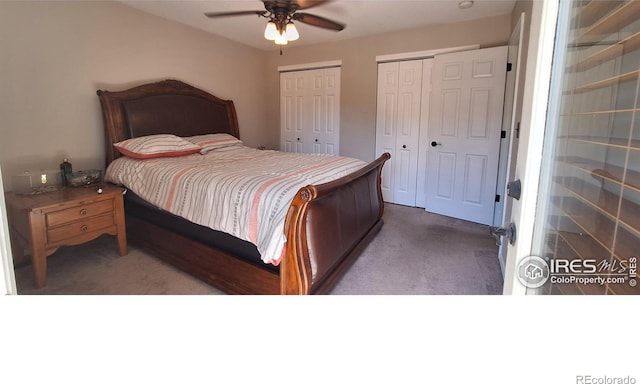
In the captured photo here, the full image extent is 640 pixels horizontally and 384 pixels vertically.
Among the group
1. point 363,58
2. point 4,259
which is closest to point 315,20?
point 363,58

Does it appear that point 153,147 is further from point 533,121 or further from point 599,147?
point 599,147

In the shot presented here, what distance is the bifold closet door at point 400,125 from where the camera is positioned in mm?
4062

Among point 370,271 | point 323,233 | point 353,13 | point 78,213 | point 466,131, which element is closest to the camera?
point 323,233

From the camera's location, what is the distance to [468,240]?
3123 mm

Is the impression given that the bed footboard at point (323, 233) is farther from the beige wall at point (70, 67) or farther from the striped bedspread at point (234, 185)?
the beige wall at point (70, 67)

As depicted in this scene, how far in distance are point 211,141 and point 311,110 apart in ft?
6.20

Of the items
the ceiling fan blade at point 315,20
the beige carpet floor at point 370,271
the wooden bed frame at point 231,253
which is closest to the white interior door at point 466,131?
the beige carpet floor at point 370,271

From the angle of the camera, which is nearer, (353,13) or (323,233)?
(323,233)

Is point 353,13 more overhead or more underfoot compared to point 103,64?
more overhead

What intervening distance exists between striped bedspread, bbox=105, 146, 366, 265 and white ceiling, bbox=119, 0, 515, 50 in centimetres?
156

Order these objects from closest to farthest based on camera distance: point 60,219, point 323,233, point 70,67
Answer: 1. point 323,233
2. point 60,219
3. point 70,67

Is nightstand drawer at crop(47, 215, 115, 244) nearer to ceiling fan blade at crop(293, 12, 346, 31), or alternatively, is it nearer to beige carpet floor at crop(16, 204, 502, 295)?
beige carpet floor at crop(16, 204, 502, 295)

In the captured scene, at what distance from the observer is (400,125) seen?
423 centimetres
